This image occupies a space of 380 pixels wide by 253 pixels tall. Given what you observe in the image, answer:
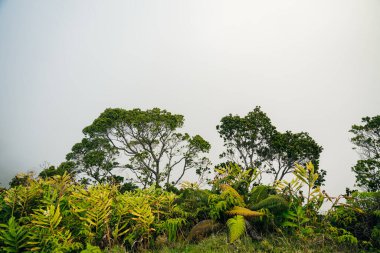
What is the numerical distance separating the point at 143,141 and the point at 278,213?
22055 millimetres

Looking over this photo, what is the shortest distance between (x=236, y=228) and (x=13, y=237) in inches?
85.8

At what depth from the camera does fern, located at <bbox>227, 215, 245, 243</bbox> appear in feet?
9.67

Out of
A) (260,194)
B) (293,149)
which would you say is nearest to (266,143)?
(293,149)

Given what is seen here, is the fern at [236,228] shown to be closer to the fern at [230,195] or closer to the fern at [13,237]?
the fern at [230,195]

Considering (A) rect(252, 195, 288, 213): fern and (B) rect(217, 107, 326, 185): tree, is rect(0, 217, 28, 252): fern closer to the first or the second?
(A) rect(252, 195, 288, 213): fern

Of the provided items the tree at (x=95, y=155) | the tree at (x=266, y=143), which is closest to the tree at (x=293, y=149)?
the tree at (x=266, y=143)

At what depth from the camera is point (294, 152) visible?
23297 mm

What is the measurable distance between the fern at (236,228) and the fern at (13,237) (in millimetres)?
2002

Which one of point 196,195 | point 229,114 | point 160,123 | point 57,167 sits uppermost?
point 229,114

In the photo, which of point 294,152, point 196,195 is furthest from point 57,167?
point 196,195

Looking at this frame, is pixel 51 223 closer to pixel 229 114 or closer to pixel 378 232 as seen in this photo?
pixel 378 232

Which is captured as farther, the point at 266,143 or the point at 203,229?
the point at 266,143

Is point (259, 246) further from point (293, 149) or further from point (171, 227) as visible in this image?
point (293, 149)

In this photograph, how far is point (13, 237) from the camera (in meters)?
2.57
